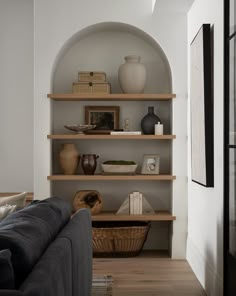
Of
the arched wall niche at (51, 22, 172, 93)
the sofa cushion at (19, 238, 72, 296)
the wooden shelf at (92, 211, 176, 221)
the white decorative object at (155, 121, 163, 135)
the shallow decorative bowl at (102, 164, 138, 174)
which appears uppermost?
the arched wall niche at (51, 22, 172, 93)

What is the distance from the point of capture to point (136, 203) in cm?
537

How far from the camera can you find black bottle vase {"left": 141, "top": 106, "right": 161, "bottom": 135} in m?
5.46

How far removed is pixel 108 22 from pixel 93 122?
1035mm

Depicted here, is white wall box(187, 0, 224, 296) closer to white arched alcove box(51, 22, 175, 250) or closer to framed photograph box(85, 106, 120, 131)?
white arched alcove box(51, 22, 175, 250)

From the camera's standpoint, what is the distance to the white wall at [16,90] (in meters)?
5.83

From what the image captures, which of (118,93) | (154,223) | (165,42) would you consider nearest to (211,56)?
(165,42)

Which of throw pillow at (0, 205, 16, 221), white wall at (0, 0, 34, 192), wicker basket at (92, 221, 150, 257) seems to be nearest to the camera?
throw pillow at (0, 205, 16, 221)

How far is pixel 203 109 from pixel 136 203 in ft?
5.24

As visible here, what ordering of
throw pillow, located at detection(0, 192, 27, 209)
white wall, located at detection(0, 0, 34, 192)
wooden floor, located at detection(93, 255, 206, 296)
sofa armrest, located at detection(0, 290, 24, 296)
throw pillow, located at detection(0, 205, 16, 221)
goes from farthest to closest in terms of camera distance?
white wall, located at detection(0, 0, 34, 192)
wooden floor, located at detection(93, 255, 206, 296)
throw pillow, located at detection(0, 192, 27, 209)
throw pillow, located at detection(0, 205, 16, 221)
sofa armrest, located at detection(0, 290, 24, 296)

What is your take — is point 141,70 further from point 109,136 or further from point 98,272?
point 98,272

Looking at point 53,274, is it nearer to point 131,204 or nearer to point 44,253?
point 44,253

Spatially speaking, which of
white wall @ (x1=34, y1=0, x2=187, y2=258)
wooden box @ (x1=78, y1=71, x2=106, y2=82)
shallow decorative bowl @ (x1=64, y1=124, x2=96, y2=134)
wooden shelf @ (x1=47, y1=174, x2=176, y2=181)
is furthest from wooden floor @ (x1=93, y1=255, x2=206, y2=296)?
wooden box @ (x1=78, y1=71, x2=106, y2=82)

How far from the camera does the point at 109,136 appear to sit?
5.33 m

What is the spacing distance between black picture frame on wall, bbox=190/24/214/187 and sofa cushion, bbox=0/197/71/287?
50.7 inches
